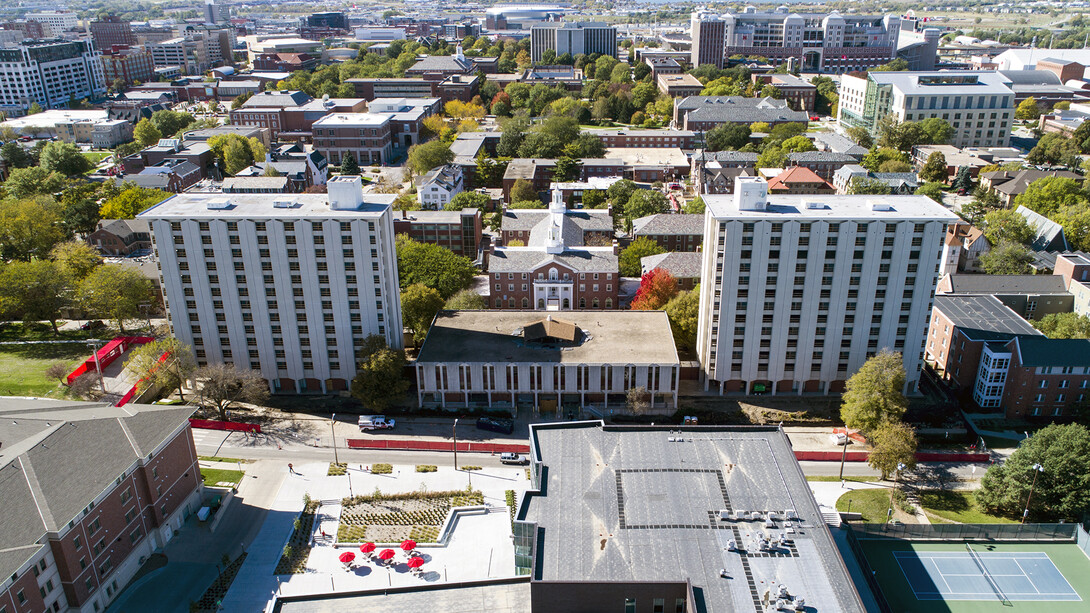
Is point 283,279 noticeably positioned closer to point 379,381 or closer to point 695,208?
point 379,381

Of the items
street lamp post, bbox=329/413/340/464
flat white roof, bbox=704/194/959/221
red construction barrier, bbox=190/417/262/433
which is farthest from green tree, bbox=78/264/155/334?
flat white roof, bbox=704/194/959/221

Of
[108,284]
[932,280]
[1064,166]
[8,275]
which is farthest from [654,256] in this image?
[1064,166]

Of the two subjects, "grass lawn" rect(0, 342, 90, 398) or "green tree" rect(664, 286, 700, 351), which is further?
"green tree" rect(664, 286, 700, 351)

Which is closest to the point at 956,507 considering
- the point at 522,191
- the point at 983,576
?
the point at 983,576

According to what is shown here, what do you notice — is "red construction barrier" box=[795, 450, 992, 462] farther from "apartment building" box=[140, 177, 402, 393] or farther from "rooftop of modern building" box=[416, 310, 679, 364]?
"apartment building" box=[140, 177, 402, 393]

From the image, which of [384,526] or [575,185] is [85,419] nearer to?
[384,526]

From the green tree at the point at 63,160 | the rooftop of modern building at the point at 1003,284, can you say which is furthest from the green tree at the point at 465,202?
the green tree at the point at 63,160
